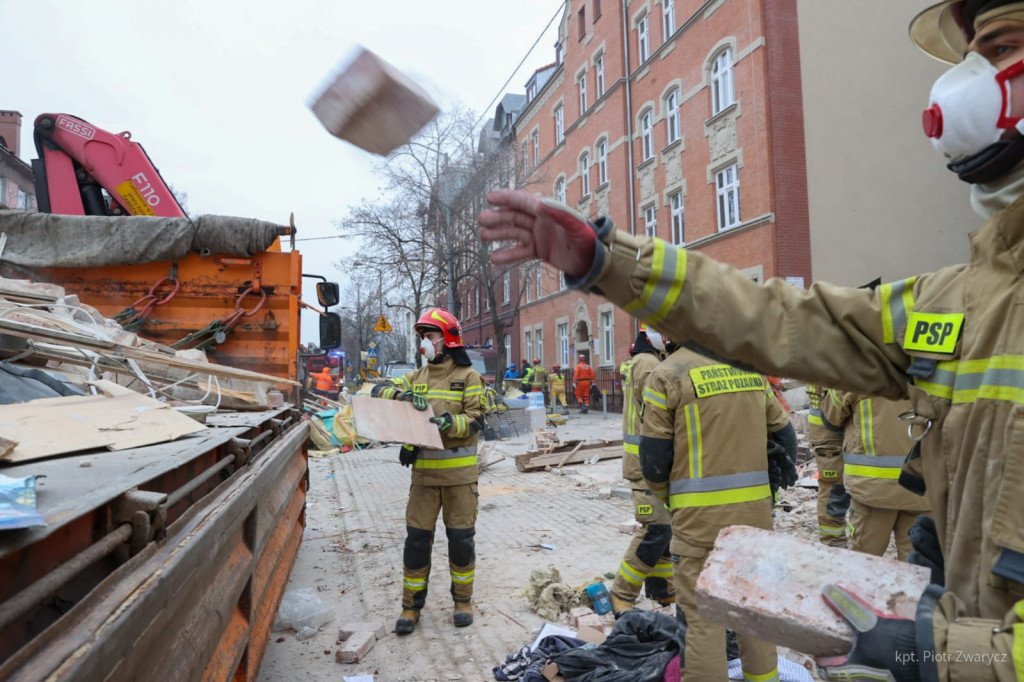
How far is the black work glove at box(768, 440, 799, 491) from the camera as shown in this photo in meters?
3.48

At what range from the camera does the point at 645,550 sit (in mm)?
4328

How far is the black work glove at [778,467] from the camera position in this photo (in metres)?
3.48

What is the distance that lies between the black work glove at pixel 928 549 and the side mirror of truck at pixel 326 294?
17.0 feet

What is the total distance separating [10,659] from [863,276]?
59.7 feet

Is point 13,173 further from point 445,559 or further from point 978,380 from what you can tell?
point 978,380

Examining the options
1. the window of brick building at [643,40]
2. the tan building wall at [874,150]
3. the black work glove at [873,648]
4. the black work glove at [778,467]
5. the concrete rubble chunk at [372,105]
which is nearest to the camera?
the black work glove at [873,648]

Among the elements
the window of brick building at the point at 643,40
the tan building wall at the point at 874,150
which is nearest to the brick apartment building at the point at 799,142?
the tan building wall at the point at 874,150

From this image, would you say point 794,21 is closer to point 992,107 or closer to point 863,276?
point 863,276

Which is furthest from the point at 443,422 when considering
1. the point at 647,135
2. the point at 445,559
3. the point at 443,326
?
the point at 647,135

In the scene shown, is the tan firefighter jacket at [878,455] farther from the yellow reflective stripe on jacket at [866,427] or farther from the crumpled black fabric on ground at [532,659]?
the crumpled black fabric on ground at [532,659]

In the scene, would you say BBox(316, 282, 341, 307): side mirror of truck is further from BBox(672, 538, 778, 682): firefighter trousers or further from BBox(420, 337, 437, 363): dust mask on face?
BBox(672, 538, 778, 682): firefighter trousers

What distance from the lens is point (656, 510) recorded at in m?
4.33

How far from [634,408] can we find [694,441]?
1629 mm

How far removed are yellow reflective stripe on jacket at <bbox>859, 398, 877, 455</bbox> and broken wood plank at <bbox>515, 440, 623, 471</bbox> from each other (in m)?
6.82
